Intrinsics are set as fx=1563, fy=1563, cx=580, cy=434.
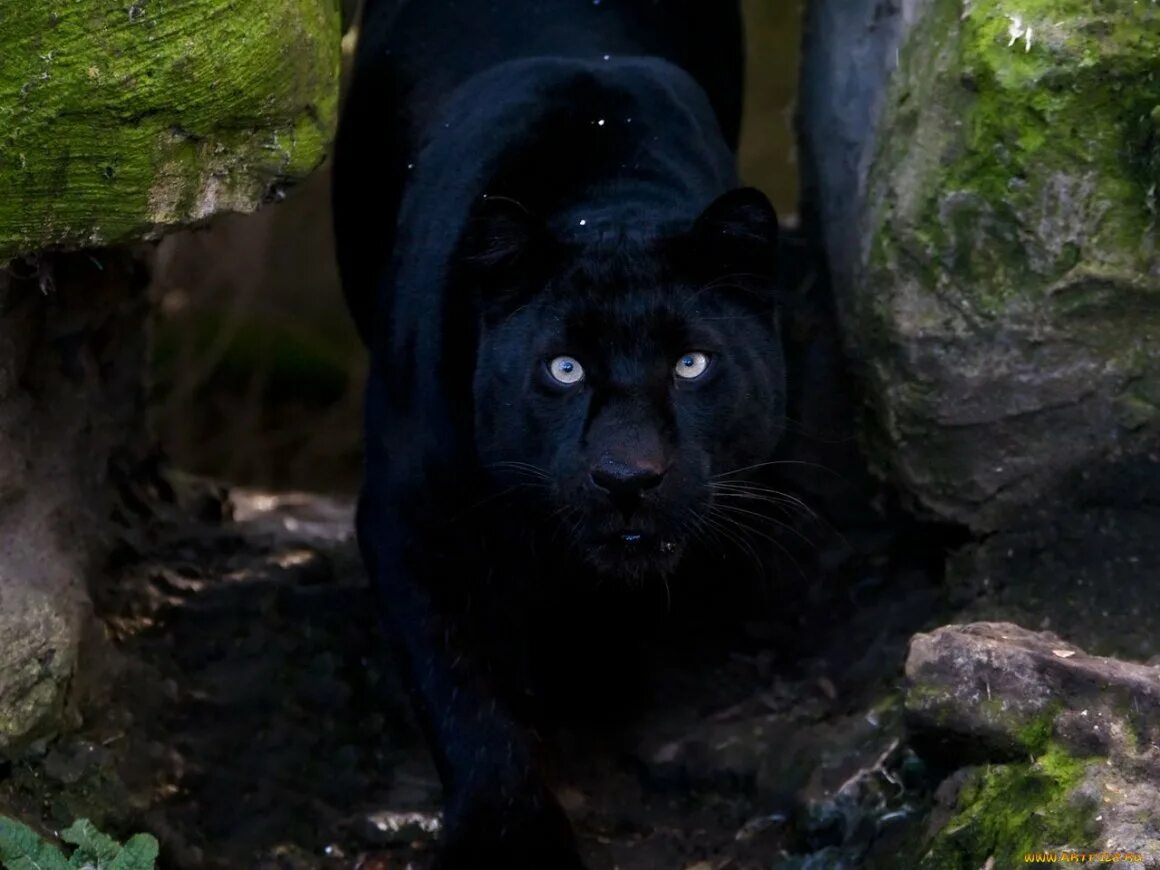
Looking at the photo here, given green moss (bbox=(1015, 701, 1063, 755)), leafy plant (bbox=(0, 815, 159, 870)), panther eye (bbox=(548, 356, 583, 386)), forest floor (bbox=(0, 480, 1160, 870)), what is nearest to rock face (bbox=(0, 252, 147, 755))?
forest floor (bbox=(0, 480, 1160, 870))

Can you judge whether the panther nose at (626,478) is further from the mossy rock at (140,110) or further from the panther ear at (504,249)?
the mossy rock at (140,110)

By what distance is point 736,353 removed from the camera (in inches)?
116

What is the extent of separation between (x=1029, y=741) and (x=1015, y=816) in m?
0.14

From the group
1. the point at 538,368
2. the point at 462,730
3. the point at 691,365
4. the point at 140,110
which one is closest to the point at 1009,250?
the point at 691,365

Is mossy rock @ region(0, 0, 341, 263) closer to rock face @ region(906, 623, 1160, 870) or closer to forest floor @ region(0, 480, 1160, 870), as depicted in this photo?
forest floor @ region(0, 480, 1160, 870)

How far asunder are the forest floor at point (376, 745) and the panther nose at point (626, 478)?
0.80 metres

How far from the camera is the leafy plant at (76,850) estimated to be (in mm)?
2496

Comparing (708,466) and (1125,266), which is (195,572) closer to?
(708,466)

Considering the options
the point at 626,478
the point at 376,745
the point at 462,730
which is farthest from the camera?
the point at 376,745

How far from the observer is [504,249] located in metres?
2.90

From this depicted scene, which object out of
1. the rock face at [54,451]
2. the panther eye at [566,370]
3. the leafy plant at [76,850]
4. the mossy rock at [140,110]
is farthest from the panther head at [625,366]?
the leafy plant at [76,850]

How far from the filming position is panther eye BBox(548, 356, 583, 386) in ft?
9.32

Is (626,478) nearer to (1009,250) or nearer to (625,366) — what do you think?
(625,366)

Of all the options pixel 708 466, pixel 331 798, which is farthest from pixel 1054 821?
pixel 331 798
